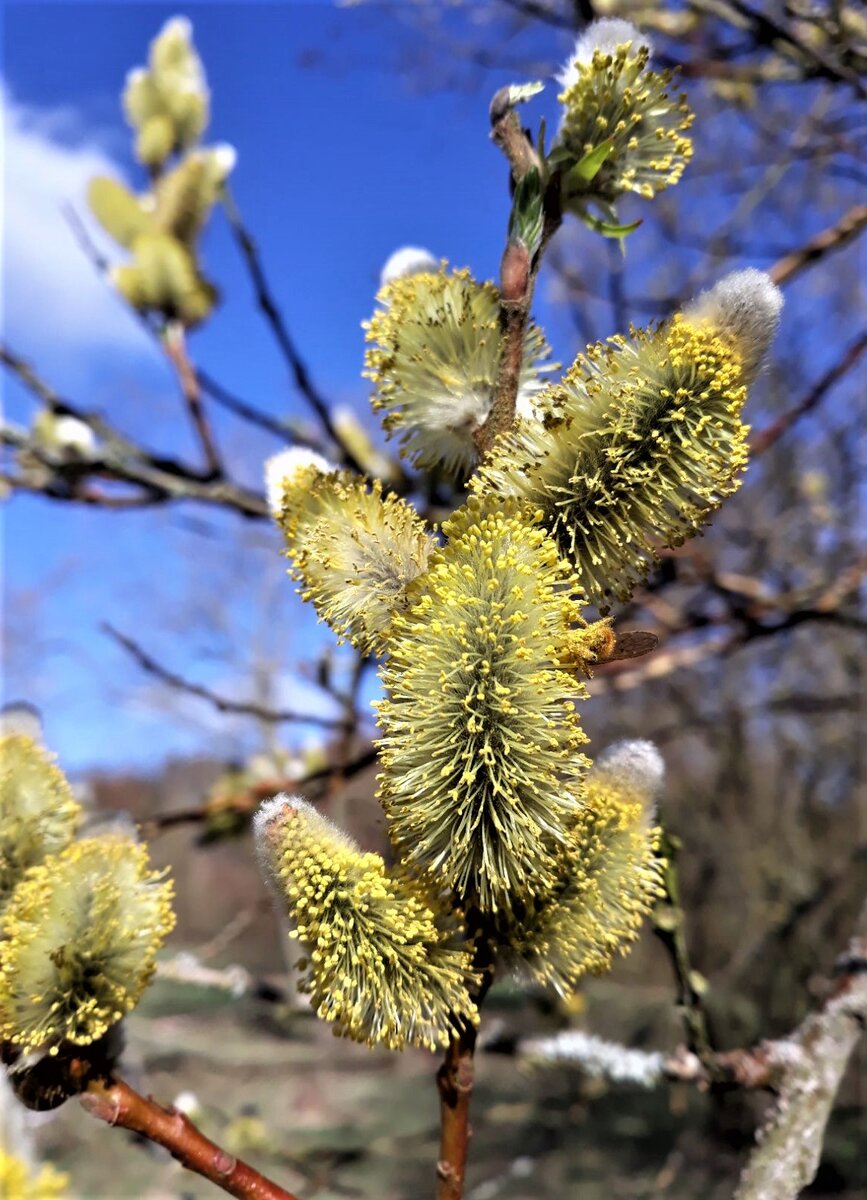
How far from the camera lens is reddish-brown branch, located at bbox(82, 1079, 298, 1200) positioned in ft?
1.69

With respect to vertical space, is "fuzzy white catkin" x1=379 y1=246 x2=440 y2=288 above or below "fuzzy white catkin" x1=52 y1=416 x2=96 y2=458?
below

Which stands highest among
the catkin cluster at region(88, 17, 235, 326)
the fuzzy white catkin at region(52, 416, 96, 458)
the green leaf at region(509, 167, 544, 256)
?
the catkin cluster at region(88, 17, 235, 326)

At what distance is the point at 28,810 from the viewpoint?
1.92 feet

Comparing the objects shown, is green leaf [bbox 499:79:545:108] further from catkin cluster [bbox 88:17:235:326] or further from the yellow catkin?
catkin cluster [bbox 88:17:235:326]

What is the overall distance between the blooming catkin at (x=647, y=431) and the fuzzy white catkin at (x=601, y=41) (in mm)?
170

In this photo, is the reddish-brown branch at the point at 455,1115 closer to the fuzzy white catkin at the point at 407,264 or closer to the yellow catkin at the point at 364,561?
the yellow catkin at the point at 364,561

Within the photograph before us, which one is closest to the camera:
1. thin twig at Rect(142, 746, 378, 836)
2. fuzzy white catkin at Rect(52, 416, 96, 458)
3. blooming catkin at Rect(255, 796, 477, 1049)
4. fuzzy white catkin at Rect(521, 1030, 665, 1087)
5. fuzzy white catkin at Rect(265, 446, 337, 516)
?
blooming catkin at Rect(255, 796, 477, 1049)

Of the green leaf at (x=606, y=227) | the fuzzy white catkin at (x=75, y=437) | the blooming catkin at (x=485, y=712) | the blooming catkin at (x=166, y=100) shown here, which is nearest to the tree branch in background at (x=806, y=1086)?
the blooming catkin at (x=485, y=712)

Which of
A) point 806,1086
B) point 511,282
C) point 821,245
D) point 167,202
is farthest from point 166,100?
point 806,1086

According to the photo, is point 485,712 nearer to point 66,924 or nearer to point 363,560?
point 363,560

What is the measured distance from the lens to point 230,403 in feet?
4.92

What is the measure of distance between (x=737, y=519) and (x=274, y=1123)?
4435 millimetres

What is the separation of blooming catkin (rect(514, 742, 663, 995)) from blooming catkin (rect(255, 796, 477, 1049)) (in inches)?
2.1

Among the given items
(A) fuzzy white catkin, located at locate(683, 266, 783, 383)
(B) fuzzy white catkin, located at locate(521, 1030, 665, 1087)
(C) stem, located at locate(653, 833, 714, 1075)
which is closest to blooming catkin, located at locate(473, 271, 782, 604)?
(A) fuzzy white catkin, located at locate(683, 266, 783, 383)
